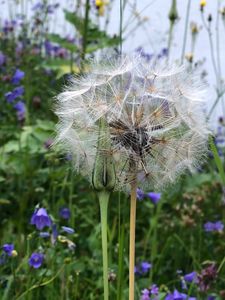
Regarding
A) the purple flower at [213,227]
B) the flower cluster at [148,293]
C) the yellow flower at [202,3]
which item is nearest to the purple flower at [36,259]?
the flower cluster at [148,293]

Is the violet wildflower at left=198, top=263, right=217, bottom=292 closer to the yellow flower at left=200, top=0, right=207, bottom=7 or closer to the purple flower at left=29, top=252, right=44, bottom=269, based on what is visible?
the purple flower at left=29, top=252, right=44, bottom=269

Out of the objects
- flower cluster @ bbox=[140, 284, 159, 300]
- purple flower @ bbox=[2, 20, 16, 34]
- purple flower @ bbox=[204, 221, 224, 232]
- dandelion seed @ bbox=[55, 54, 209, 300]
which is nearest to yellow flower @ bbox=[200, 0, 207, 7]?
purple flower @ bbox=[204, 221, 224, 232]

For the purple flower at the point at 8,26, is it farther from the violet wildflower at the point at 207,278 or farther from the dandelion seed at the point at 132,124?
the dandelion seed at the point at 132,124

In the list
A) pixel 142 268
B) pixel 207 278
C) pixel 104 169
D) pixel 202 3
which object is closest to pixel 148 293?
pixel 207 278

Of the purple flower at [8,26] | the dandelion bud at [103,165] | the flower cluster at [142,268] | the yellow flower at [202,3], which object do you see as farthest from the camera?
the purple flower at [8,26]

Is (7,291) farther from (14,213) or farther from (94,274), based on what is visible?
(14,213)

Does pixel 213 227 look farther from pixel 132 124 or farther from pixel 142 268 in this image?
pixel 132 124

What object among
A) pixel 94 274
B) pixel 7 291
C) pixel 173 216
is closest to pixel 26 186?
pixel 173 216
